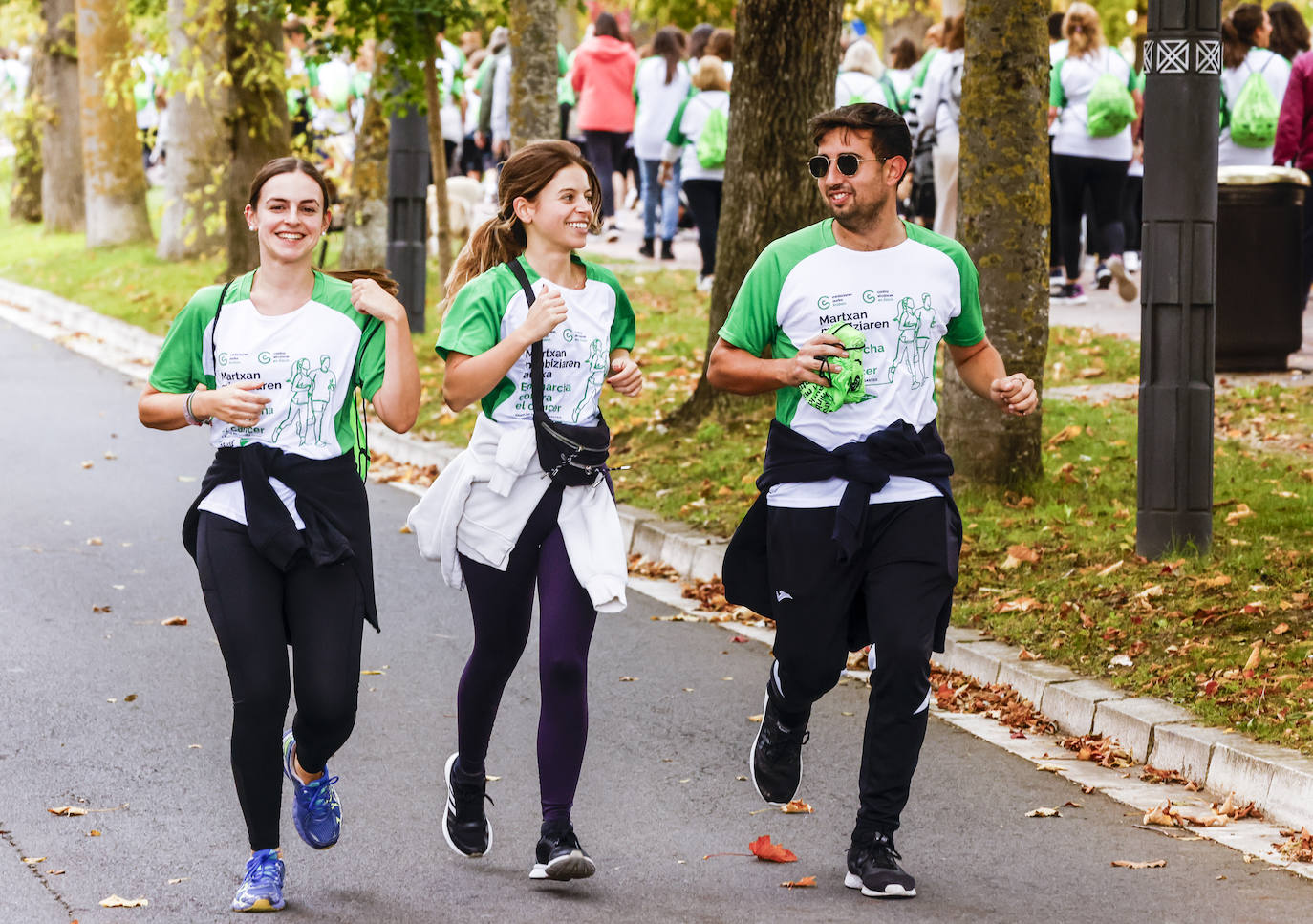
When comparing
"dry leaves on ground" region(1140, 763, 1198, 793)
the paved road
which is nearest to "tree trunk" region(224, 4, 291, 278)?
the paved road

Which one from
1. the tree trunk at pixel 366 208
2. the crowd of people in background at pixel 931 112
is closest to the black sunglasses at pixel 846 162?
the crowd of people in background at pixel 931 112

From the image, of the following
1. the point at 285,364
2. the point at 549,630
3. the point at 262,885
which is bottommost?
the point at 262,885

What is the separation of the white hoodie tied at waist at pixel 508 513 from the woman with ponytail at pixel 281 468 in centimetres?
21

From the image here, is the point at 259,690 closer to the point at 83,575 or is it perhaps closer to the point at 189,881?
the point at 189,881

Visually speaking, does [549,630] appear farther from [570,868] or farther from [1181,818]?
[1181,818]

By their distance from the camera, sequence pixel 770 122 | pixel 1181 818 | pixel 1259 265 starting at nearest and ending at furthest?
pixel 1181 818 < pixel 770 122 < pixel 1259 265

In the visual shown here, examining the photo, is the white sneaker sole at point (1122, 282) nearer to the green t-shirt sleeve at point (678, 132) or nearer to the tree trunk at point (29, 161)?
the green t-shirt sleeve at point (678, 132)

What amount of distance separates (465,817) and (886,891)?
3.59 ft

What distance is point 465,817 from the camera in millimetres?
5031

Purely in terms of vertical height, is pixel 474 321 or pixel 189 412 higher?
pixel 474 321

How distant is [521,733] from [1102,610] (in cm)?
230

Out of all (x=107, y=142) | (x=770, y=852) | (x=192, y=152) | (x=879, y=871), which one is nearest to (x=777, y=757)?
(x=770, y=852)

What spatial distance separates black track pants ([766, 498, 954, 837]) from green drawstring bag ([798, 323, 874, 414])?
0.27 m

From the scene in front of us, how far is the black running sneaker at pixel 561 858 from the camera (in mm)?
4750
